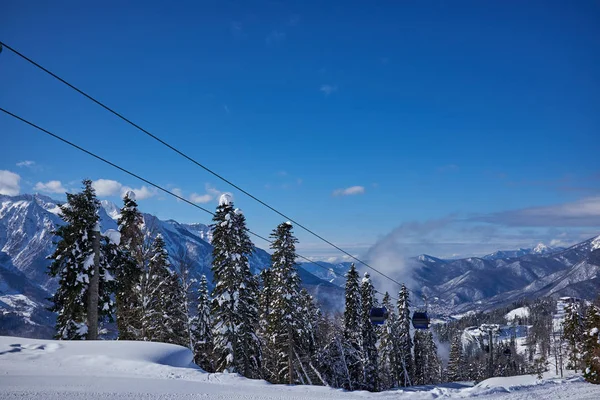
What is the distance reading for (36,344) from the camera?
1279cm

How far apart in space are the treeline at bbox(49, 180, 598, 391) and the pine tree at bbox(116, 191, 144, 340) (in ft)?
0.21

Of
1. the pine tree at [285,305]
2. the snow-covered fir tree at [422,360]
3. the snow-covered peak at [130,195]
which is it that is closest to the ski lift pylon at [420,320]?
the pine tree at [285,305]

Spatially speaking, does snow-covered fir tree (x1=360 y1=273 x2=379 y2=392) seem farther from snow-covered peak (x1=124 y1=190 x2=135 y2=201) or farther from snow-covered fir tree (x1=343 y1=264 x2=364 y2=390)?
snow-covered peak (x1=124 y1=190 x2=135 y2=201)

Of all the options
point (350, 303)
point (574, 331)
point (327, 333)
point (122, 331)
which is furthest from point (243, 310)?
point (574, 331)

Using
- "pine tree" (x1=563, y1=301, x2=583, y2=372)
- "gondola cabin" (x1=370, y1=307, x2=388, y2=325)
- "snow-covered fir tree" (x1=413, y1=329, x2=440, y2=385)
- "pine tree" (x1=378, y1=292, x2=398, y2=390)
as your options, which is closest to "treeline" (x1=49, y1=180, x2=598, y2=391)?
"pine tree" (x1=378, y1=292, x2=398, y2=390)

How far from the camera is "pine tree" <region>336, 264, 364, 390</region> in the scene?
136 ft

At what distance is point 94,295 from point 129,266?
2725 mm

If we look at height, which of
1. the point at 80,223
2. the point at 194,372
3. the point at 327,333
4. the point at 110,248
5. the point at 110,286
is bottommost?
the point at 327,333

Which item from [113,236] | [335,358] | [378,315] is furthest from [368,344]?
[113,236]

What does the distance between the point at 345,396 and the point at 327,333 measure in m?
37.2

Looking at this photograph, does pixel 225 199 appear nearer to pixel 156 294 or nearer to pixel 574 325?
pixel 156 294

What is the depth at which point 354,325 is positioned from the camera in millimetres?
41812

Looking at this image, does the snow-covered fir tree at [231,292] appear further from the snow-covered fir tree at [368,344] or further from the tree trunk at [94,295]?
the snow-covered fir tree at [368,344]

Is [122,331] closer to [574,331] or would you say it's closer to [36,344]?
[36,344]
